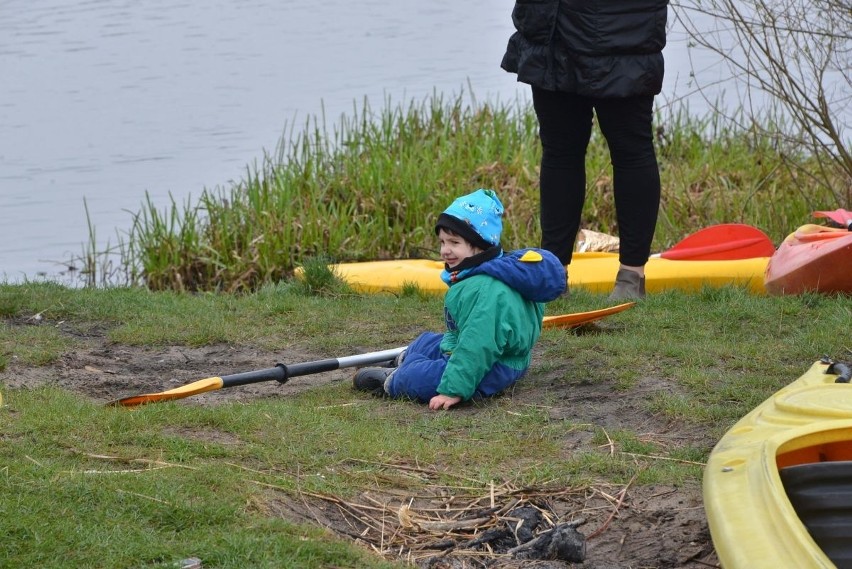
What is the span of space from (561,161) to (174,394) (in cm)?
211

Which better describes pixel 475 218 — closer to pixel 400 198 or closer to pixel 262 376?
pixel 262 376

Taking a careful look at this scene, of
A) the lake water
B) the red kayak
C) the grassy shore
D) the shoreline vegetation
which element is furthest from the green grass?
the lake water

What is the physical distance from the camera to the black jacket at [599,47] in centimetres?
496

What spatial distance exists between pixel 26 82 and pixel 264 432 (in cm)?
952

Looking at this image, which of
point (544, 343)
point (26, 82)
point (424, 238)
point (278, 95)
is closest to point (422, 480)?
point (544, 343)

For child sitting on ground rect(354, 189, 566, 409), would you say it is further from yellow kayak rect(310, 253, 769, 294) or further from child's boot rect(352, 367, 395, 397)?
yellow kayak rect(310, 253, 769, 294)

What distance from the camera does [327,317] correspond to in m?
5.57

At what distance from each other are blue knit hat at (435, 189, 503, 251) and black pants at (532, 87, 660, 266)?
117 centimetres

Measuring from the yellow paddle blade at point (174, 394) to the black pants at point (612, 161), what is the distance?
190 cm

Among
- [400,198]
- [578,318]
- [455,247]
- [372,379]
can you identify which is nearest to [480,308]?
[455,247]

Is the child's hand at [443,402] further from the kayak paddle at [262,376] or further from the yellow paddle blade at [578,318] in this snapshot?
the yellow paddle blade at [578,318]

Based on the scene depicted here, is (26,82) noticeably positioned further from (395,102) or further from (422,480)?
(422,480)

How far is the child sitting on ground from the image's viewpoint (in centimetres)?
410

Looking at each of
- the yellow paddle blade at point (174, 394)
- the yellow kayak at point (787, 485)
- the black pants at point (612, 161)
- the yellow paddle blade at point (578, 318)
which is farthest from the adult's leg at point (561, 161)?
the yellow kayak at point (787, 485)
